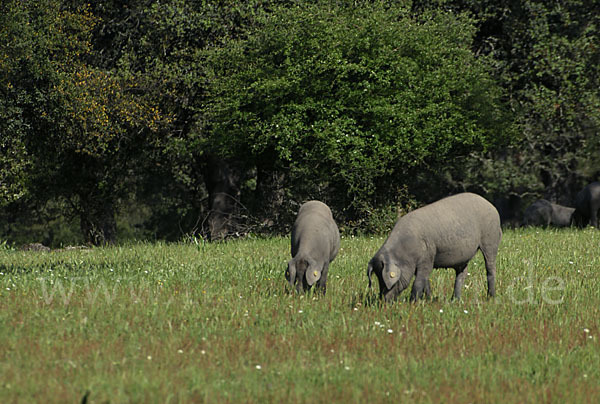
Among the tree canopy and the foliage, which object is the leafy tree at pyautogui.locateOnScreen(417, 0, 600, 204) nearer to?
the tree canopy

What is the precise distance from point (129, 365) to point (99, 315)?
217cm

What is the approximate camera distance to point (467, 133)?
22172 mm

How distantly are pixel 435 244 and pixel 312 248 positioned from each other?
1909mm

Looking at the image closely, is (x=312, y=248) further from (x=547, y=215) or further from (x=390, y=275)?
(x=547, y=215)

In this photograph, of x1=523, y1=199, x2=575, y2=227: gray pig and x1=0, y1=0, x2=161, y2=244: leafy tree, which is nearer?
x1=0, y1=0, x2=161, y2=244: leafy tree

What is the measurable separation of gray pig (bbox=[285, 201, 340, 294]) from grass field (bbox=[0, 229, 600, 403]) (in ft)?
1.14

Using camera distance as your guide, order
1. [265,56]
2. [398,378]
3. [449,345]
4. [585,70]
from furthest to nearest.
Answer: [585,70] < [265,56] < [449,345] < [398,378]

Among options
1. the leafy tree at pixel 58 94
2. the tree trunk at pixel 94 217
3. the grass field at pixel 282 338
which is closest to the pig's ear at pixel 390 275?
the grass field at pixel 282 338

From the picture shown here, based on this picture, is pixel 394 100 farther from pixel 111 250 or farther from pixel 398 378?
pixel 398 378

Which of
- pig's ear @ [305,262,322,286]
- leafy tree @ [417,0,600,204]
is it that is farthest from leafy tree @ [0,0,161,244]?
leafy tree @ [417,0,600,204]

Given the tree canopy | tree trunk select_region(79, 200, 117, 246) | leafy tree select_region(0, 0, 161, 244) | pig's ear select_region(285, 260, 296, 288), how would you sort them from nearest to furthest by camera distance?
1. pig's ear select_region(285, 260, 296, 288)
2. leafy tree select_region(0, 0, 161, 244)
3. the tree canopy
4. tree trunk select_region(79, 200, 117, 246)

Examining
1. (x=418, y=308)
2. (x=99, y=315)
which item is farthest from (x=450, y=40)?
(x=99, y=315)

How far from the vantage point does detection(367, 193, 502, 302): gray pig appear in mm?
9602

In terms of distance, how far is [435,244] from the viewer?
9844 millimetres
